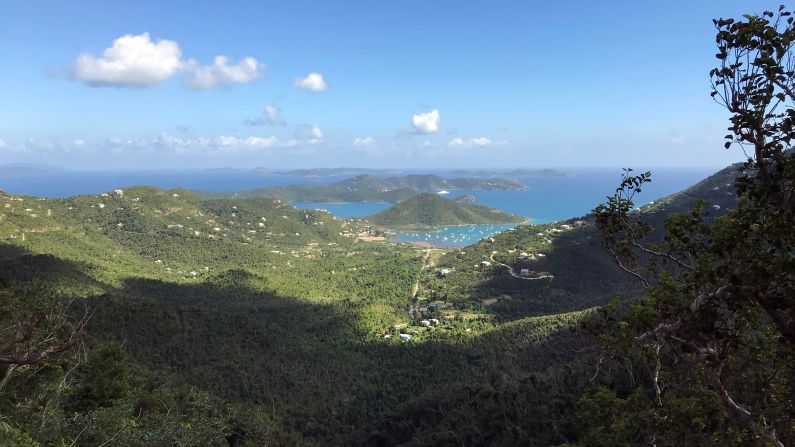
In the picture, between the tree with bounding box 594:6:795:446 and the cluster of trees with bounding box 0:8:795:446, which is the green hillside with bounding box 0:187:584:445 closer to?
the cluster of trees with bounding box 0:8:795:446

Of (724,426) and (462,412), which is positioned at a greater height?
(724,426)

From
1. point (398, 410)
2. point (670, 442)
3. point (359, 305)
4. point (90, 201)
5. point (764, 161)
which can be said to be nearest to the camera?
point (764, 161)

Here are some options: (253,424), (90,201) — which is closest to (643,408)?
(253,424)

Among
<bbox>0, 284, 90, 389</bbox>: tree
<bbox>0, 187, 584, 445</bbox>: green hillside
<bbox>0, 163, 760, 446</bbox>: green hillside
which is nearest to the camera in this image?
<bbox>0, 284, 90, 389</bbox>: tree

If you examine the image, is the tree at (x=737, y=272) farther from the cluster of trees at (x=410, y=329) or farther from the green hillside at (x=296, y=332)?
the green hillside at (x=296, y=332)

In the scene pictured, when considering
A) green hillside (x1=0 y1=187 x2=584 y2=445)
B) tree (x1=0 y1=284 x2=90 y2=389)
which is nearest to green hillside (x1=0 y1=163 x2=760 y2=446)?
green hillside (x1=0 y1=187 x2=584 y2=445)

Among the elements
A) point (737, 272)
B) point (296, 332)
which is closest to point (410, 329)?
point (296, 332)

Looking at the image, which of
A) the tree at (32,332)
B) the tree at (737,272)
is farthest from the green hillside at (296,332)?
the tree at (737,272)

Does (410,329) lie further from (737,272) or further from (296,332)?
(737,272)

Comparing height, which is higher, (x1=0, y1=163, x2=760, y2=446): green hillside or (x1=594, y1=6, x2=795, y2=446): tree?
(x1=594, y1=6, x2=795, y2=446): tree

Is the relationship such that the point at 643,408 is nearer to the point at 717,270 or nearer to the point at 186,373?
the point at 717,270
